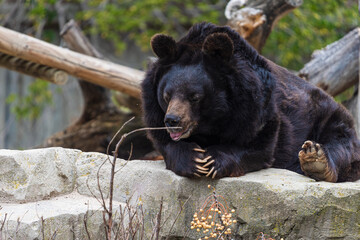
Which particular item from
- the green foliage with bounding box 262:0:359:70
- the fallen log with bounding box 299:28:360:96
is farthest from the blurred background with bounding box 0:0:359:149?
the fallen log with bounding box 299:28:360:96

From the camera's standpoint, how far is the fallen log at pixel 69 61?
5.79 metres

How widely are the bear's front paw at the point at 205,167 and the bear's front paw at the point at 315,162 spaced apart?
2.14ft

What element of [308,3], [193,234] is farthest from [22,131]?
[193,234]

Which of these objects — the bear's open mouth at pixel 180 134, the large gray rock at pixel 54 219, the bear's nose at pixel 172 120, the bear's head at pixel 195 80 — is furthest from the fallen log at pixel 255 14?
the large gray rock at pixel 54 219

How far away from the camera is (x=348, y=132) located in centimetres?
438

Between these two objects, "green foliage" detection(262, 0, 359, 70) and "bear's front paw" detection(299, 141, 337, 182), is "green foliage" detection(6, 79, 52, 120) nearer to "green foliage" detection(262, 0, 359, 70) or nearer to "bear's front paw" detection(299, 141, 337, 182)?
"green foliage" detection(262, 0, 359, 70)

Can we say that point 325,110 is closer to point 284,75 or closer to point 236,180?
point 284,75

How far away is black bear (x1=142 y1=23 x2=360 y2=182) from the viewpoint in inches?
141

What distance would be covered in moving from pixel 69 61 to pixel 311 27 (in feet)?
19.0

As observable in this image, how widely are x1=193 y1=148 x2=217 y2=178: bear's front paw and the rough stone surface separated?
66mm

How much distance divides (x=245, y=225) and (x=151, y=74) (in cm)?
142

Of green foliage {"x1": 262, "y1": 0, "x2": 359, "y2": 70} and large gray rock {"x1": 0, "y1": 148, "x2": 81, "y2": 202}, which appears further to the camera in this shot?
green foliage {"x1": 262, "y1": 0, "x2": 359, "y2": 70}

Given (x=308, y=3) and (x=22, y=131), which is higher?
(x=308, y=3)

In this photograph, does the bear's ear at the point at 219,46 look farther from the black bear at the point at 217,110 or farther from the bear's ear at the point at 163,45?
the bear's ear at the point at 163,45
